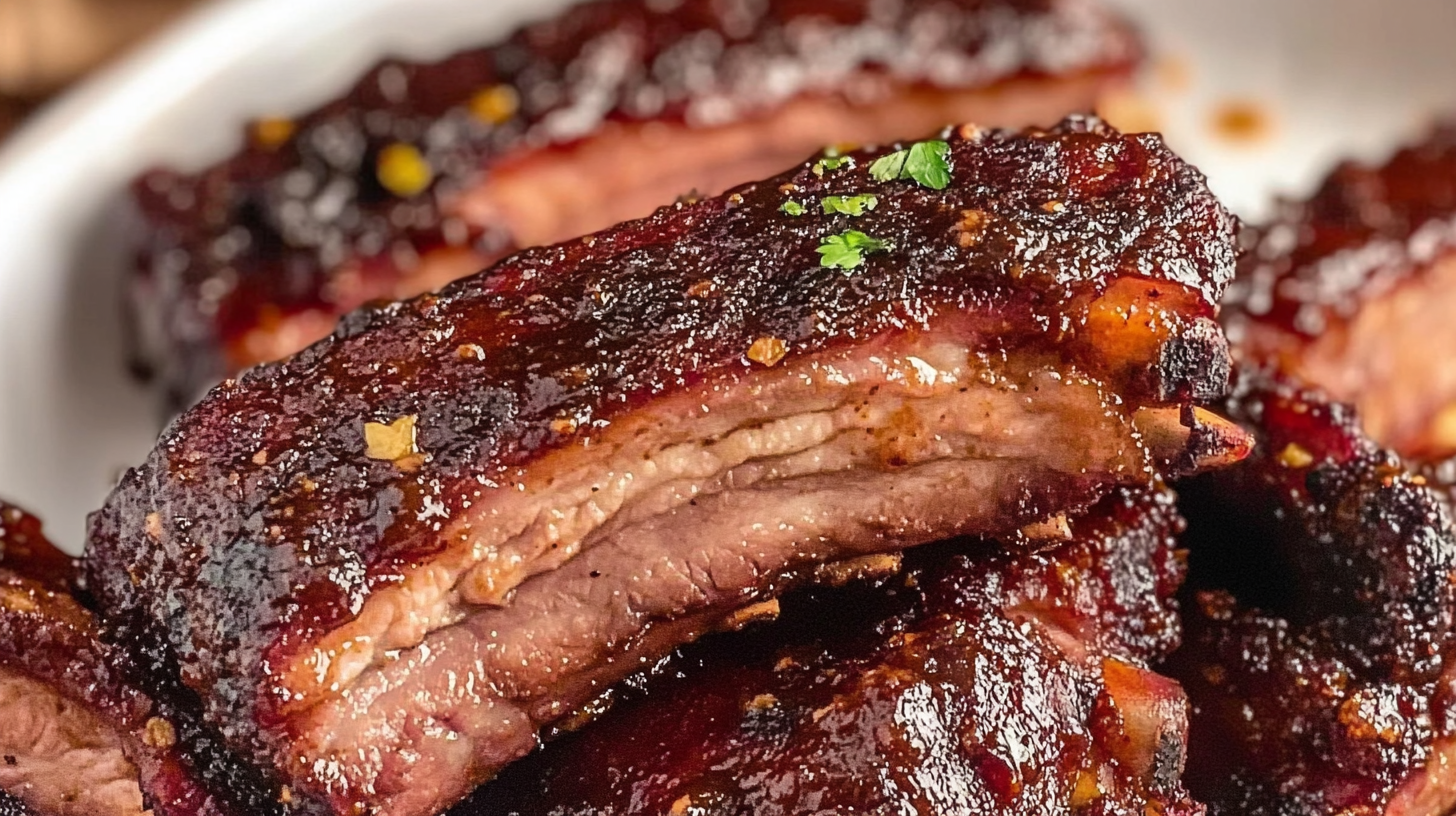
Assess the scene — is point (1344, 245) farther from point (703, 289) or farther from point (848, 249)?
point (703, 289)

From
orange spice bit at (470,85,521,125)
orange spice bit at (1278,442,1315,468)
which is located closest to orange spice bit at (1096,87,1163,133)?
orange spice bit at (470,85,521,125)

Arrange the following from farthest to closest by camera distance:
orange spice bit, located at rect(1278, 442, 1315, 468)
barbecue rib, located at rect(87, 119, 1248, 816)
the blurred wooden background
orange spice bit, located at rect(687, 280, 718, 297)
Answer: the blurred wooden background
orange spice bit, located at rect(1278, 442, 1315, 468)
orange spice bit, located at rect(687, 280, 718, 297)
barbecue rib, located at rect(87, 119, 1248, 816)

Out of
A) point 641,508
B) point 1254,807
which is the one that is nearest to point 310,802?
point 641,508

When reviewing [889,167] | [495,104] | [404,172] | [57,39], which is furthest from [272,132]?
[889,167]

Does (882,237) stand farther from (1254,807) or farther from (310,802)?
(1254,807)

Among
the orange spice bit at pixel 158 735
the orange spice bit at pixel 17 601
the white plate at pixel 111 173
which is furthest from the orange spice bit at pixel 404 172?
the orange spice bit at pixel 158 735

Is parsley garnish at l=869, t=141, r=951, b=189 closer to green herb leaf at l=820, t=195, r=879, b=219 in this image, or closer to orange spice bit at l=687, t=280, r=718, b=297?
green herb leaf at l=820, t=195, r=879, b=219
